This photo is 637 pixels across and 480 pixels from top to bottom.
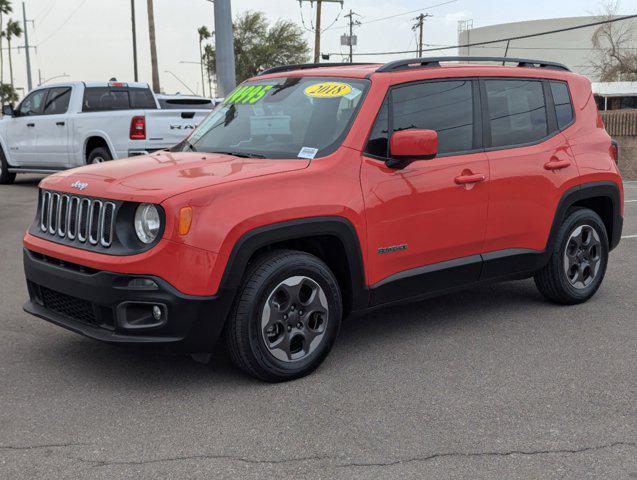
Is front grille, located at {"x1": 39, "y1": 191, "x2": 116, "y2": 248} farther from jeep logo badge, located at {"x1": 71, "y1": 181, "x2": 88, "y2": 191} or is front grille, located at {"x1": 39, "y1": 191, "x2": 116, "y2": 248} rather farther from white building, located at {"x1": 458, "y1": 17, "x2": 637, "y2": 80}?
white building, located at {"x1": 458, "y1": 17, "x2": 637, "y2": 80}

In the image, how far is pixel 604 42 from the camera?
278 ft

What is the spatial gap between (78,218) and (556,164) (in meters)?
3.35

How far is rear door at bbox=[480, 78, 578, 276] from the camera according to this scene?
564 cm

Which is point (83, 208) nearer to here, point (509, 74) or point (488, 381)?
point (488, 381)

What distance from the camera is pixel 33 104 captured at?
50.5 feet

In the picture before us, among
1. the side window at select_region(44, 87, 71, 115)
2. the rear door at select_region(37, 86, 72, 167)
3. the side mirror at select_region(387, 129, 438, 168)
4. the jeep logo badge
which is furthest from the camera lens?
the side window at select_region(44, 87, 71, 115)

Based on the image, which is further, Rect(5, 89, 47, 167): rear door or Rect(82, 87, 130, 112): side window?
Rect(5, 89, 47, 167): rear door

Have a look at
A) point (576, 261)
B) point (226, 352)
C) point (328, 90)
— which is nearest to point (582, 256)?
point (576, 261)

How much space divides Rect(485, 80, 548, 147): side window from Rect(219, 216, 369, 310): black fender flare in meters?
1.49

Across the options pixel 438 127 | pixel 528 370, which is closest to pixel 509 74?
pixel 438 127

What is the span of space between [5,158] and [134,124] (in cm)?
478

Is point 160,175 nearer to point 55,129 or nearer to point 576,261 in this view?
point 576,261

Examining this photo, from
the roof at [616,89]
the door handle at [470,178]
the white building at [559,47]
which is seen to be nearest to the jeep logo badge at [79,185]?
the door handle at [470,178]

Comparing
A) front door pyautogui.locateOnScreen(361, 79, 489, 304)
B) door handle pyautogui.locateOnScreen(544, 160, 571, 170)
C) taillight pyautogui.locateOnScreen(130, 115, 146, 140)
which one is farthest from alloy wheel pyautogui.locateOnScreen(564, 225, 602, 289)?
taillight pyautogui.locateOnScreen(130, 115, 146, 140)
